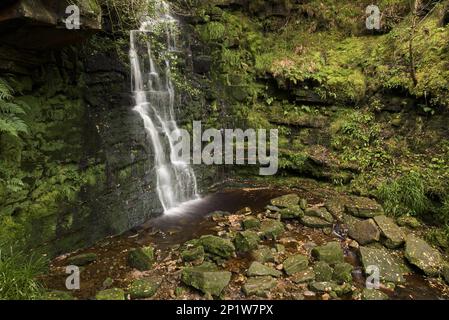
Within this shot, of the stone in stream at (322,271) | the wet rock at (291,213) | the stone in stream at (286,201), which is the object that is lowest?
the stone in stream at (322,271)

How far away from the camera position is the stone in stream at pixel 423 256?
523 centimetres

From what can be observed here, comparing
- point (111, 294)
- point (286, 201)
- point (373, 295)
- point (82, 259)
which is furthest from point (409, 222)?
point (82, 259)

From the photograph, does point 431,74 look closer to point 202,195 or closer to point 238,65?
point 238,65

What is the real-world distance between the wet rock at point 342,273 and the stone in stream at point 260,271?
86 centimetres

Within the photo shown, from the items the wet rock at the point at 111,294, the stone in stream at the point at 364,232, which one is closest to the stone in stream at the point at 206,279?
the wet rock at the point at 111,294

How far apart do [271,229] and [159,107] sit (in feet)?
13.4

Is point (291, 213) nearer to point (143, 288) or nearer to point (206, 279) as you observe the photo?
point (206, 279)

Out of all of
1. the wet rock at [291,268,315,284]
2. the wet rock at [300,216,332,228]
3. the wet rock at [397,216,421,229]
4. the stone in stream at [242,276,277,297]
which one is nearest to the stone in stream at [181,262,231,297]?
the stone in stream at [242,276,277,297]

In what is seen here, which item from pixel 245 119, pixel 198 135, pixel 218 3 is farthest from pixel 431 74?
pixel 218 3

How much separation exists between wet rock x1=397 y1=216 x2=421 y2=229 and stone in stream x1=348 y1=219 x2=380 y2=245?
0.74m

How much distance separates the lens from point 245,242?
18.6ft

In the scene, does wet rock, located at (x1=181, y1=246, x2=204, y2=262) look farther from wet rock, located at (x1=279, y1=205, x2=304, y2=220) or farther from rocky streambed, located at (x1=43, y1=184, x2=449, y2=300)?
wet rock, located at (x1=279, y1=205, x2=304, y2=220)

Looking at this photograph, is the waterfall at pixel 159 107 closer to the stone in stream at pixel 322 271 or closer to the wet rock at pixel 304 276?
the wet rock at pixel 304 276
